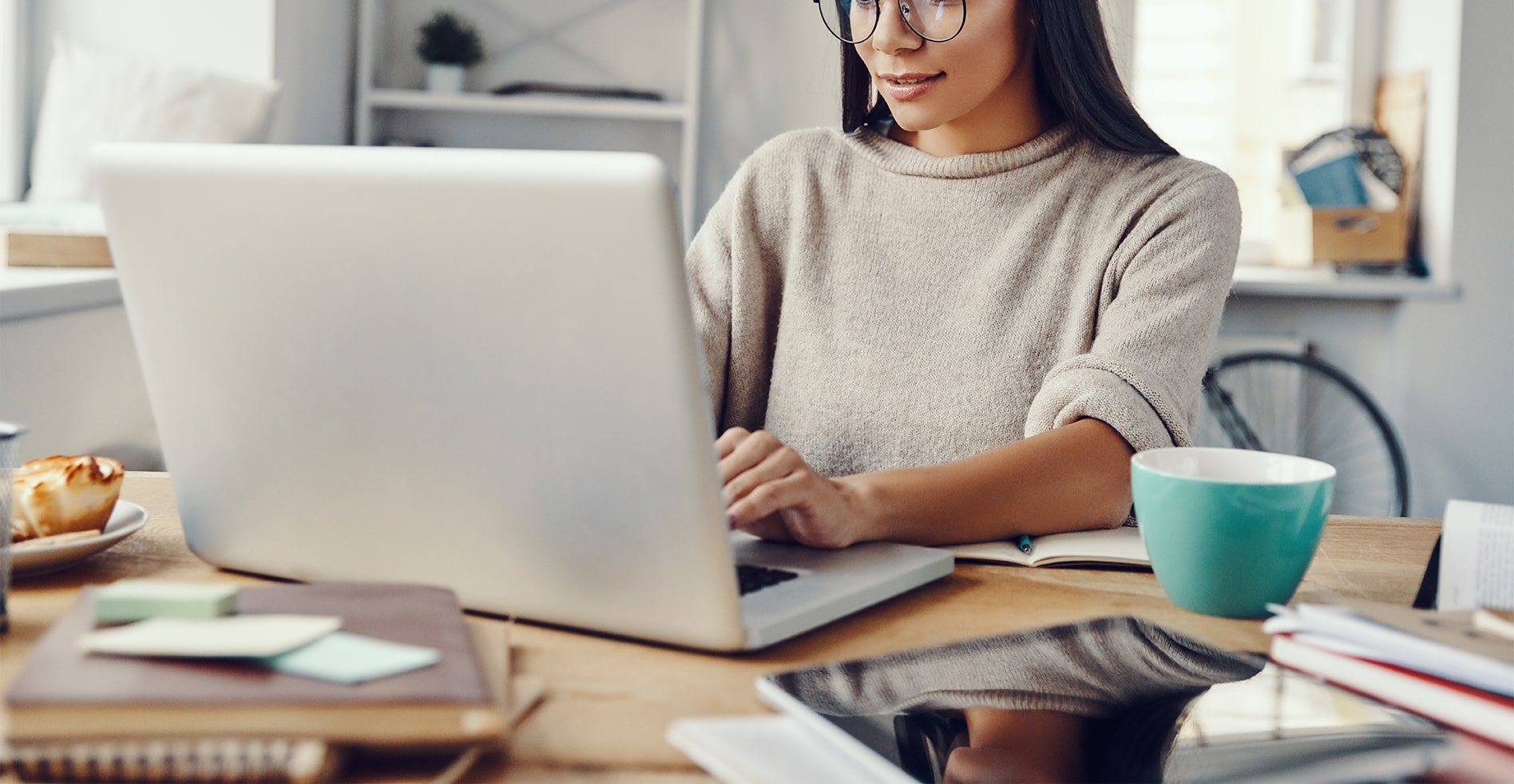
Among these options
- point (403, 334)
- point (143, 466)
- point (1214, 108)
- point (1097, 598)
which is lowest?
point (143, 466)

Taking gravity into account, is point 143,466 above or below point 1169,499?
below

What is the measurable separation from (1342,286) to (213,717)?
3.11 metres

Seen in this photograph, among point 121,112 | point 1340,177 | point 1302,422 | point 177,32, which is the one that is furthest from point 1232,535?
point 1302,422

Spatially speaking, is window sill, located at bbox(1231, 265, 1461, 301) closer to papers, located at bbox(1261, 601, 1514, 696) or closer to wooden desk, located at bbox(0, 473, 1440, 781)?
wooden desk, located at bbox(0, 473, 1440, 781)

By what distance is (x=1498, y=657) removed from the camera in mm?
542

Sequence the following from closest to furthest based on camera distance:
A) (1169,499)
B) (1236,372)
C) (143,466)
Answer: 1. (1169,499)
2. (143,466)
3. (1236,372)

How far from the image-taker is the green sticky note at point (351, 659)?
0.48 meters

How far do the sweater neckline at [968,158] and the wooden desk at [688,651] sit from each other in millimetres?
480

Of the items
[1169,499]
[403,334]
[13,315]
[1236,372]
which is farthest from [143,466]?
[1236,372]

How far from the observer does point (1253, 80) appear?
11.2 feet

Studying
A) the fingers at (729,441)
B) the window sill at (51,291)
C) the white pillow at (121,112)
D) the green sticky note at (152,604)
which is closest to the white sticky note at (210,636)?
the green sticky note at (152,604)

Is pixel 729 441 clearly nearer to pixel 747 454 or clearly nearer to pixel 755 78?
pixel 747 454

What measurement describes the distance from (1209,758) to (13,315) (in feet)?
5.65

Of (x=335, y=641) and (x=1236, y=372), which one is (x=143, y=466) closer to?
(x=335, y=641)
